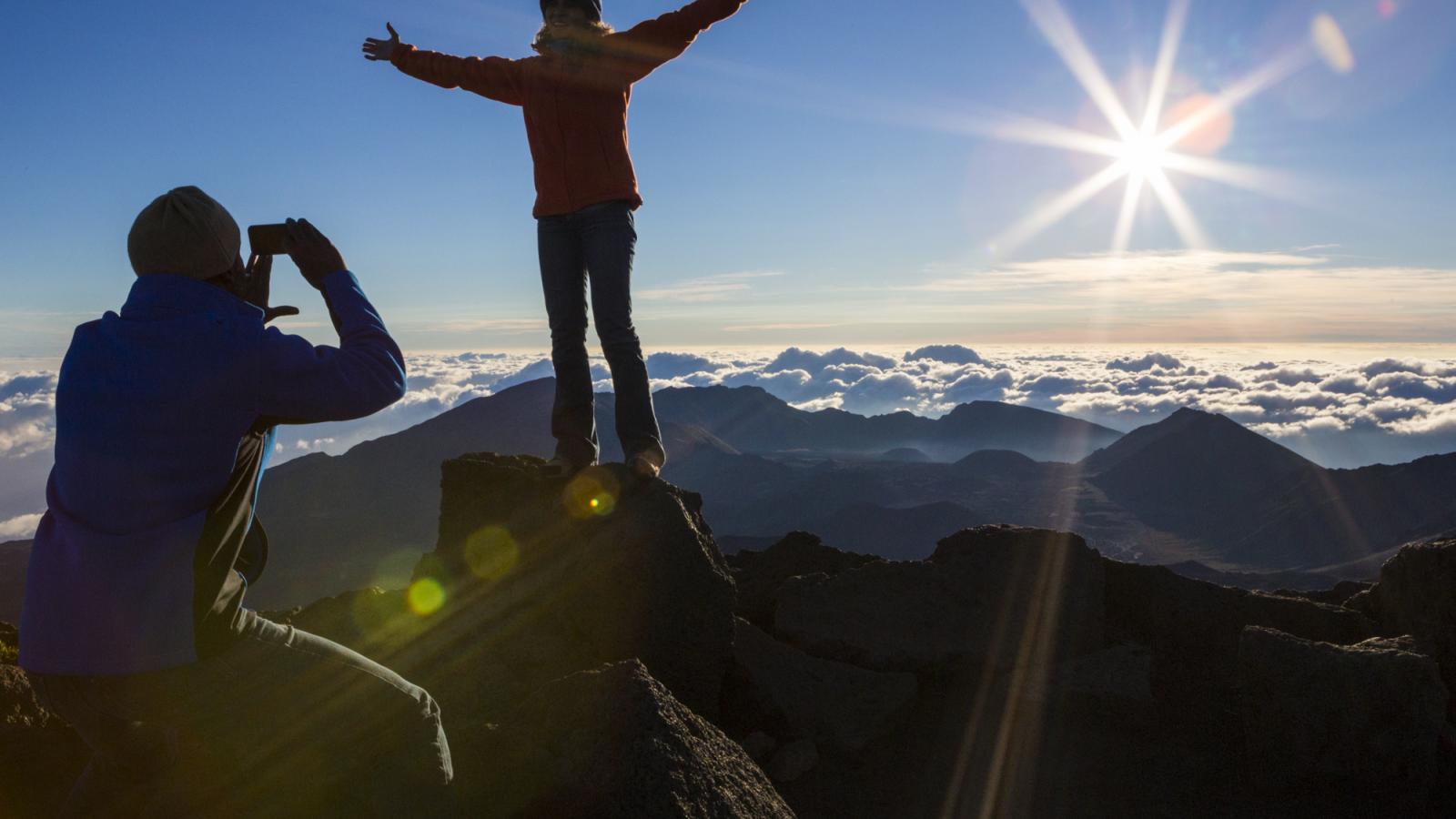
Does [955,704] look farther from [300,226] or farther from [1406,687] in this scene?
[300,226]

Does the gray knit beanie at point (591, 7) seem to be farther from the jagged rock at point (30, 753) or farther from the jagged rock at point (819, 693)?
the jagged rock at point (30, 753)

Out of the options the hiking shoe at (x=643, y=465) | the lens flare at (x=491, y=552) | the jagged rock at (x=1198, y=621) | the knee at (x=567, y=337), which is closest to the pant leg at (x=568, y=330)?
the knee at (x=567, y=337)

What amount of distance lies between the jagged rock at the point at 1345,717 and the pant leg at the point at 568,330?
4776mm

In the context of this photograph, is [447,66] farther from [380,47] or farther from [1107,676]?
[1107,676]

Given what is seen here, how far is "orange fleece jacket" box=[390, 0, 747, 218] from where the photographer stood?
17.5 feet

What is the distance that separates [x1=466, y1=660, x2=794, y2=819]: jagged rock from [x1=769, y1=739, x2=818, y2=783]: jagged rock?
53.6 inches

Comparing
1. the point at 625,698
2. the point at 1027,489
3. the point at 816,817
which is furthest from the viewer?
the point at 1027,489

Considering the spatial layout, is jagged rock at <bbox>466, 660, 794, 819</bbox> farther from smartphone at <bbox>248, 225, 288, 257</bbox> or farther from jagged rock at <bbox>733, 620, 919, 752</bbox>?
smartphone at <bbox>248, 225, 288, 257</bbox>

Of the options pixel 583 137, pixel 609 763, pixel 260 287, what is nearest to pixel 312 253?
pixel 260 287

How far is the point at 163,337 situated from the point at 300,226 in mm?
636

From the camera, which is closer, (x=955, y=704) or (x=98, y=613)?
(x=98, y=613)

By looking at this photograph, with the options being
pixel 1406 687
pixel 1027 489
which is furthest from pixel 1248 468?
pixel 1406 687

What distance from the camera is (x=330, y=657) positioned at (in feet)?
9.30

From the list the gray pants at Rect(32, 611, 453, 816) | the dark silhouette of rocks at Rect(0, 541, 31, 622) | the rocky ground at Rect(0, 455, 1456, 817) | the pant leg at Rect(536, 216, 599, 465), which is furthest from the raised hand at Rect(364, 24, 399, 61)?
the dark silhouette of rocks at Rect(0, 541, 31, 622)
